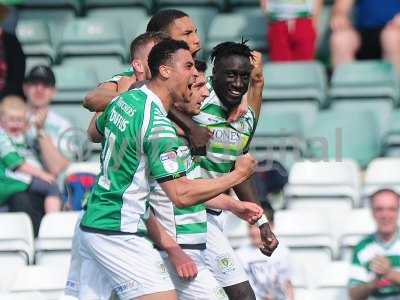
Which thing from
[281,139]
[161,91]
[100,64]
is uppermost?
[161,91]

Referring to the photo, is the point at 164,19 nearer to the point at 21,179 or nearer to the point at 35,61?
the point at 21,179

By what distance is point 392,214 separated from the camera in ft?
29.3

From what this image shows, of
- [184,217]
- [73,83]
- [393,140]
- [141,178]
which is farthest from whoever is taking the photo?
[73,83]

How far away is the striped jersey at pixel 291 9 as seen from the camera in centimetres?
1118

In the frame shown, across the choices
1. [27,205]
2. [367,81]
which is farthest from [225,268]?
[367,81]

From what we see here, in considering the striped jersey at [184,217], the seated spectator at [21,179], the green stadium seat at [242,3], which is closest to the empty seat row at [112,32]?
the green stadium seat at [242,3]

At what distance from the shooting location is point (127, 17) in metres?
12.3

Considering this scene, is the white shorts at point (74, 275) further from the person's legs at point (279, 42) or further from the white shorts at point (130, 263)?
the person's legs at point (279, 42)

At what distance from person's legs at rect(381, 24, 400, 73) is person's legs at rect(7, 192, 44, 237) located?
9.19 ft

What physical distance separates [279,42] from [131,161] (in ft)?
15.4

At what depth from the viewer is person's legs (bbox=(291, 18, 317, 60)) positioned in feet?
36.7

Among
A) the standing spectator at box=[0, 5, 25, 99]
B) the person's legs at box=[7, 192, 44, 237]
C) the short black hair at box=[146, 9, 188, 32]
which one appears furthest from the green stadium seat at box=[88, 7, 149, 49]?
the short black hair at box=[146, 9, 188, 32]

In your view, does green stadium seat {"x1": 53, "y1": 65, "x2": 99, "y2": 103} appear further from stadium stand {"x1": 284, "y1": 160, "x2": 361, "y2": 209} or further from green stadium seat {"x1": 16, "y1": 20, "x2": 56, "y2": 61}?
stadium stand {"x1": 284, "y1": 160, "x2": 361, "y2": 209}

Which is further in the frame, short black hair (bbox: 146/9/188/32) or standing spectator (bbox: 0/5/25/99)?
standing spectator (bbox: 0/5/25/99)
